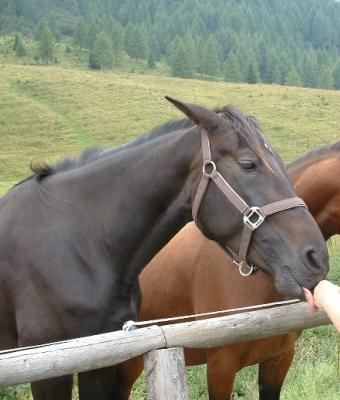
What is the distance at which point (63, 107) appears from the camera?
173 ft

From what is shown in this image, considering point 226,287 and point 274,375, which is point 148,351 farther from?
point 274,375

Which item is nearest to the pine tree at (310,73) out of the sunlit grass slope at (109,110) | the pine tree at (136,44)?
the pine tree at (136,44)

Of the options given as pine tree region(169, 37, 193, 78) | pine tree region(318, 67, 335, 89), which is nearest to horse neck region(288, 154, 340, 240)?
pine tree region(169, 37, 193, 78)

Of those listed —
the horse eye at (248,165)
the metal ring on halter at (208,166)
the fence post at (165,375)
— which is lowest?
the fence post at (165,375)

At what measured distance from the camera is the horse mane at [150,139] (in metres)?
2.89

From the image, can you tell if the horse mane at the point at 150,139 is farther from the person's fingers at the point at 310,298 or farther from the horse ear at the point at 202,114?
the person's fingers at the point at 310,298

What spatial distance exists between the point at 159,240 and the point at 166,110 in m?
48.2

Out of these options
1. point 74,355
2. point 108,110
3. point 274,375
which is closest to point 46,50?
point 108,110

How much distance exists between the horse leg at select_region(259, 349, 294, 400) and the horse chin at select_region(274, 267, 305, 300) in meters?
1.88

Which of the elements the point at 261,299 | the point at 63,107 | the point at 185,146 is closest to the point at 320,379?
the point at 261,299

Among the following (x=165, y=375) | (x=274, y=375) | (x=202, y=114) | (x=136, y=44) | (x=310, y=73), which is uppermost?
(x=136, y=44)

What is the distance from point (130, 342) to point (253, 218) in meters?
0.86

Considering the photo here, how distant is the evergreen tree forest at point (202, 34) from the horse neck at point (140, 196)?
8538 centimetres

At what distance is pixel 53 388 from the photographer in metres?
3.10
